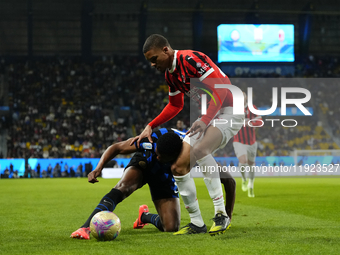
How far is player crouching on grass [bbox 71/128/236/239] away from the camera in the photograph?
4793mm

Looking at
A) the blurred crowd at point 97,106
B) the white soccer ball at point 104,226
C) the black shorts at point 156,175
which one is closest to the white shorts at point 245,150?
the black shorts at point 156,175

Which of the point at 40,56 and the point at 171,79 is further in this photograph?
the point at 40,56

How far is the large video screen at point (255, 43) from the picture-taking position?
3119 cm

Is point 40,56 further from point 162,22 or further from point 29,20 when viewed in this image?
point 162,22

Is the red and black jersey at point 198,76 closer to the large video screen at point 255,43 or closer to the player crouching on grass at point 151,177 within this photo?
the player crouching on grass at point 151,177

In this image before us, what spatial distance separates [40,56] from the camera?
34.3m

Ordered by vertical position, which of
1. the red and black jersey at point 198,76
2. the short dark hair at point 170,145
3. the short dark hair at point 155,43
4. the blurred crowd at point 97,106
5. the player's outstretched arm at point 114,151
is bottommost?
the blurred crowd at point 97,106

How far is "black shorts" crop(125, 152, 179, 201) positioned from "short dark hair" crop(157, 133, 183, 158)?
0.67 meters

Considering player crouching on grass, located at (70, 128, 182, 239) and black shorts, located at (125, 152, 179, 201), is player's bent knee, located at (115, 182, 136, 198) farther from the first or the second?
black shorts, located at (125, 152, 179, 201)

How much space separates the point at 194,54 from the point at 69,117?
26750 millimetres

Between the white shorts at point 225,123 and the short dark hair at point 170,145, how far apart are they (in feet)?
0.56

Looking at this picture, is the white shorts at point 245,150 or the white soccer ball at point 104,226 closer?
the white soccer ball at point 104,226

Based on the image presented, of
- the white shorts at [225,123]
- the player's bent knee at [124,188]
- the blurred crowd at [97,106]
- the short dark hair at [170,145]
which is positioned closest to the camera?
the short dark hair at [170,145]

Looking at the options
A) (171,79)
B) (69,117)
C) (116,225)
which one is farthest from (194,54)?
(69,117)
